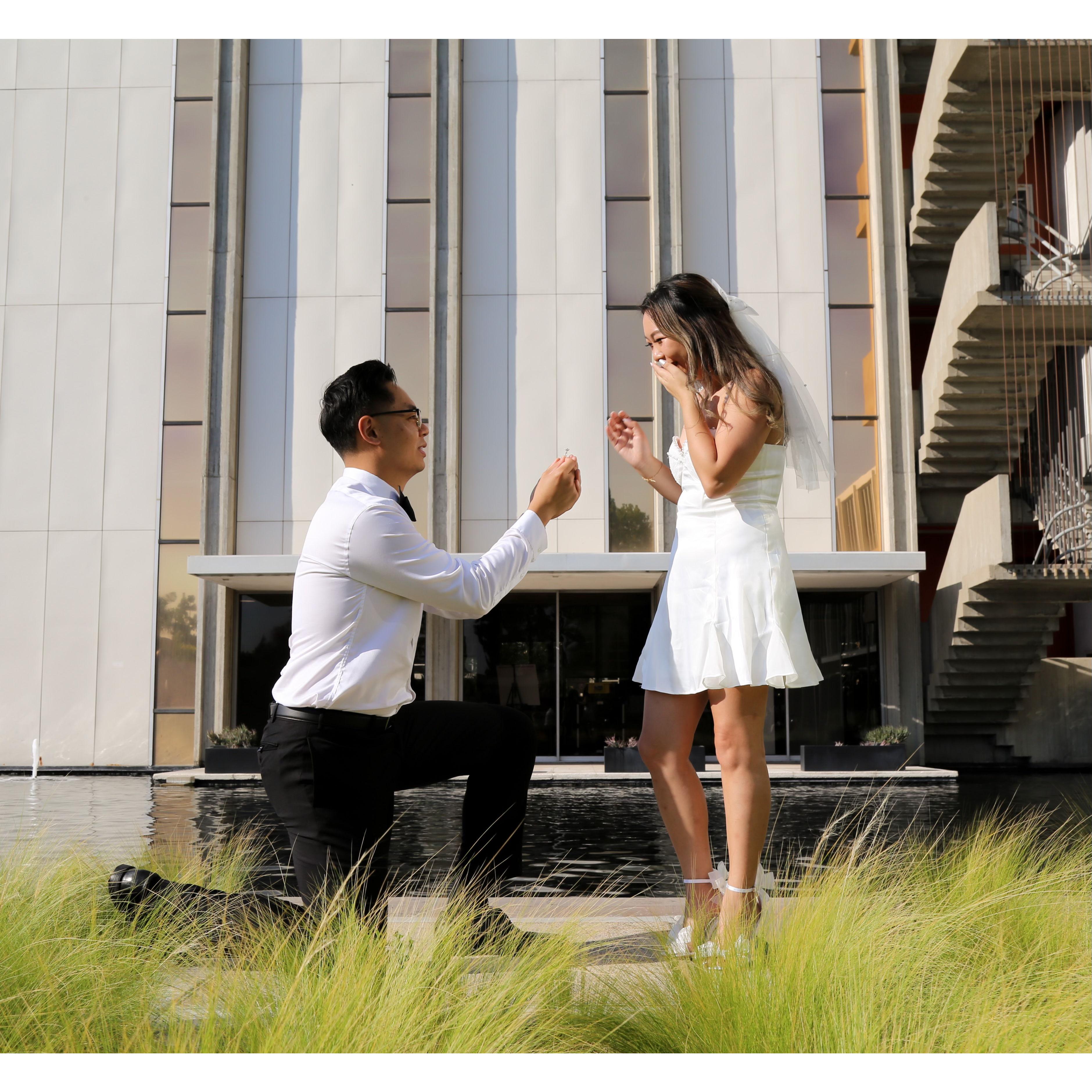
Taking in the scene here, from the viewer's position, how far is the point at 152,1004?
6.77 ft

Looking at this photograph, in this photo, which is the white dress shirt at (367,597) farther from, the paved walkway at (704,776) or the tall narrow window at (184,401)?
the tall narrow window at (184,401)

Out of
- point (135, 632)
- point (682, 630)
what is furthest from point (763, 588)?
point (135, 632)

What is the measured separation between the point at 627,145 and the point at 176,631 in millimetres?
11209

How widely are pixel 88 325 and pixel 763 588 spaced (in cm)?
1750

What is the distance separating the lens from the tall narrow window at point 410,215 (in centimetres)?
1814

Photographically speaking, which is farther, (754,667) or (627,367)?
(627,367)

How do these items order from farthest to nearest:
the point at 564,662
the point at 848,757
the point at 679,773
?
the point at 564,662
the point at 848,757
the point at 679,773

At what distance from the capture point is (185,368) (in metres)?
18.0

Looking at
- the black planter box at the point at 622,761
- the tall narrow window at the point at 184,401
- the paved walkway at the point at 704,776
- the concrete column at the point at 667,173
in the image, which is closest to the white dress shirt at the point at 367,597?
the paved walkway at the point at 704,776

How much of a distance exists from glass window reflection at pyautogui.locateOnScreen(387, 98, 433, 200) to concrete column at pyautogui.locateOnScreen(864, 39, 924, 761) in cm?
754

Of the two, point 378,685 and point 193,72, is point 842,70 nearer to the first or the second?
point 193,72

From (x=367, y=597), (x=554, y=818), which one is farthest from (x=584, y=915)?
(x=554, y=818)

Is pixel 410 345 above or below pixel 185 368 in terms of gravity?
above

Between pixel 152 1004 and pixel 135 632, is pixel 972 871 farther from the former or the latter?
pixel 135 632
